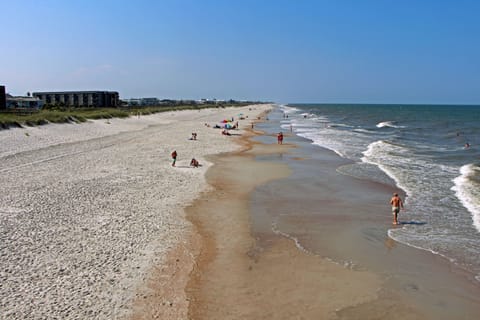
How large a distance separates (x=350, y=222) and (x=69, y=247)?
8753 mm

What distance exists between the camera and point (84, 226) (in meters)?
12.2

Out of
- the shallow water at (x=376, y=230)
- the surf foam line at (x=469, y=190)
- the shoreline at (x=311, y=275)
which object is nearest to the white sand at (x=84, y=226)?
the shoreline at (x=311, y=275)

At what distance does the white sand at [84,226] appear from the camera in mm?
8102

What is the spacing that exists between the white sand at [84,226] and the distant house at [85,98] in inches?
3127

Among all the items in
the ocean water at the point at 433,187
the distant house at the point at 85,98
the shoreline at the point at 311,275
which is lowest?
the shoreline at the point at 311,275

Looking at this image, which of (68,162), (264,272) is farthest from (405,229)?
(68,162)

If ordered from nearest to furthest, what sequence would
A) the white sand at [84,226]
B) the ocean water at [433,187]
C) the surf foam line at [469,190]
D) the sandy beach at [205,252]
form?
the white sand at [84,226] < the sandy beach at [205,252] < the ocean water at [433,187] < the surf foam line at [469,190]

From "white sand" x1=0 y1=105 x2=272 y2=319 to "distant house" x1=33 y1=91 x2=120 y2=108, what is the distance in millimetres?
79433

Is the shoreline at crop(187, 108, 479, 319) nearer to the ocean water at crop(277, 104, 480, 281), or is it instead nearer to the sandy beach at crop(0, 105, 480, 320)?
the sandy beach at crop(0, 105, 480, 320)

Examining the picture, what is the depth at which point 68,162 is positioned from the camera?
23.1 metres

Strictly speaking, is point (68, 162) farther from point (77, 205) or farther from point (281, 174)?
point (281, 174)

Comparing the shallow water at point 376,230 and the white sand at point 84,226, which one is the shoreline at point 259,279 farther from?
the white sand at point 84,226

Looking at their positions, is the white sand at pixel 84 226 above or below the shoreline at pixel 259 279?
above

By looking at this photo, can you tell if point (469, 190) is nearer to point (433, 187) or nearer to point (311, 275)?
point (433, 187)
